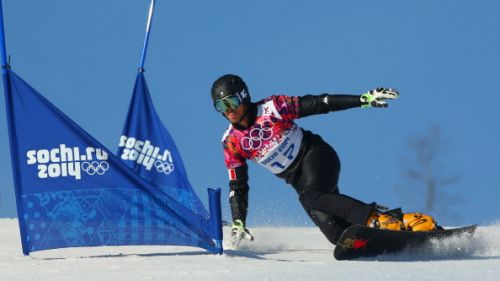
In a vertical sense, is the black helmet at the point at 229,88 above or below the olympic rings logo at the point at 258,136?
above

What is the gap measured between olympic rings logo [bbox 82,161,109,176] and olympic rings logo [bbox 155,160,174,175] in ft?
10.1

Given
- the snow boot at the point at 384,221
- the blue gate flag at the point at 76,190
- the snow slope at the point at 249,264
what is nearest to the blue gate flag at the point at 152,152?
the snow slope at the point at 249,264

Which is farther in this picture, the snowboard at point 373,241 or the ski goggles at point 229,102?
the ski goggles at point 229,102

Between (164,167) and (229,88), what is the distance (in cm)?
288

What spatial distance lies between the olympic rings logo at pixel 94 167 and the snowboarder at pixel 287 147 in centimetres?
110

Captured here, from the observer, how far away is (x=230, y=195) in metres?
6.52

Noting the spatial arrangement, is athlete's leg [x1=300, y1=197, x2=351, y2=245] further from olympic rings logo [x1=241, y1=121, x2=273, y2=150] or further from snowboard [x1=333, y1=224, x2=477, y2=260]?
snowboard [x1=333, y1=224, x2=477, y2=260]

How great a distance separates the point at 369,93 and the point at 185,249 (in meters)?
1.97

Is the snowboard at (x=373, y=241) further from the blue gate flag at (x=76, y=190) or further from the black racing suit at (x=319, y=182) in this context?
the blue gate flag at (x=76, y=190)

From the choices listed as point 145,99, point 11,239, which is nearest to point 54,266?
point 11,239

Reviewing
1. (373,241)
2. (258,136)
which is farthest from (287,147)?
(373,241)

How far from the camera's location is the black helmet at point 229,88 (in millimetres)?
6152

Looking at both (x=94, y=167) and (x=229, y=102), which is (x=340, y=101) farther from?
(x=94, y=167)

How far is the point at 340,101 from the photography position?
6.01 meters
